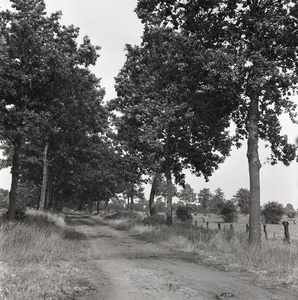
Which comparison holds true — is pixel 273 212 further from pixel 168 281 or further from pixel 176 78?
pixel 168 281

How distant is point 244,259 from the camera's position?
34.0ft

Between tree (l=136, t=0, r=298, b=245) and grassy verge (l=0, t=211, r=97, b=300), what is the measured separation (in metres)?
7.41

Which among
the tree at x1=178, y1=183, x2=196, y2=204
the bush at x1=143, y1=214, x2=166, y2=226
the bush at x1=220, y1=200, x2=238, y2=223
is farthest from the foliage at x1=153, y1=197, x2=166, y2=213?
the bush at x1=143, y1=214, x2=166, y2=226

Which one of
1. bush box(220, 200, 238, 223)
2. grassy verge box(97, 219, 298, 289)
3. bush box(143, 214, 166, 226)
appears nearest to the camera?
grassy verge box(97, 219, 298, 289)

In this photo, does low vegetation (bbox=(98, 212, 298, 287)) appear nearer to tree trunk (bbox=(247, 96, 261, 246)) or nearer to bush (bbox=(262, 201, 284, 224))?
tree trunk (bbox=(247, 96, 261, 246))

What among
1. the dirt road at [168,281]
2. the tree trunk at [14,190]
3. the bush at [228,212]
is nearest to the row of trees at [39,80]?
the tree trunk at [14,190]

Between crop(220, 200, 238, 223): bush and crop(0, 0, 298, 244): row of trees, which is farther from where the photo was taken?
crop(220, 200, 238, 223): bush

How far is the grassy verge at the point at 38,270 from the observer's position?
6188mm

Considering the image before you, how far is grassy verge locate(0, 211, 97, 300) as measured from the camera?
6.19 m

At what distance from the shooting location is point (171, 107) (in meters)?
20.4

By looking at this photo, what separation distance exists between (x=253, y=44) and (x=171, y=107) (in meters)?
7.73

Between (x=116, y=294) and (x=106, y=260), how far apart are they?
4.50 meters

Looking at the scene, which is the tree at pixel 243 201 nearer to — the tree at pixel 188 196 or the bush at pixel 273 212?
the tree at pixel 188 196

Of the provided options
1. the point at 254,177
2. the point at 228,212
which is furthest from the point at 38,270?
the point at 228,212
